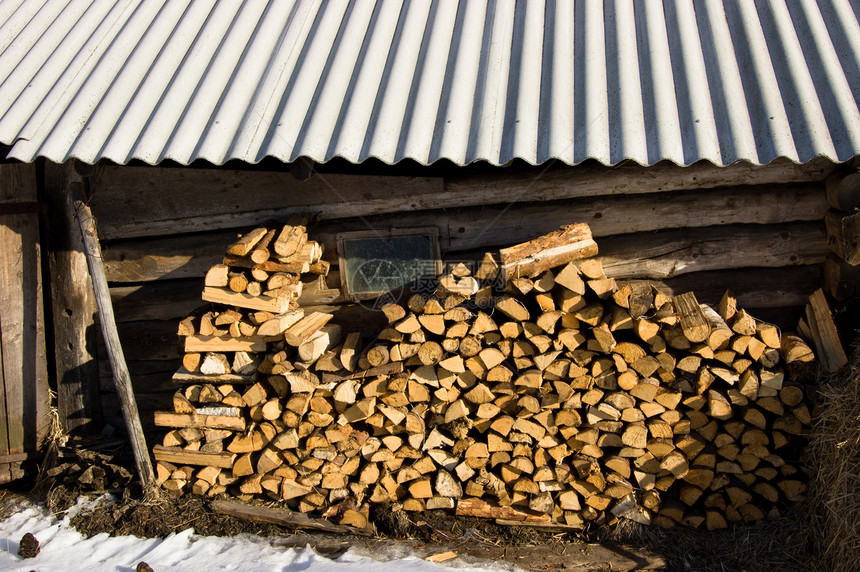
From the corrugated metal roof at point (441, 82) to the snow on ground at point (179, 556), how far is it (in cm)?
219

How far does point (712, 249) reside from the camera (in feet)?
13.4

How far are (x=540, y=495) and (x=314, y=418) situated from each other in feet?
4.65

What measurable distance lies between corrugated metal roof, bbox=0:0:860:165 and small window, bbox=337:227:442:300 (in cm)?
74

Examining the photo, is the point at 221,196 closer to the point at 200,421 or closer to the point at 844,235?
the point at 200,421

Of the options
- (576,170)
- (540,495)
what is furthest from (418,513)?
(576,170)

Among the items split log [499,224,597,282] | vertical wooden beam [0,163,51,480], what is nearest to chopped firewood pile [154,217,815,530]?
split log [499,224,597,282]

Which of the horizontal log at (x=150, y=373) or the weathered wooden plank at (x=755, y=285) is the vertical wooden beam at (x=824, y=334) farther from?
the horizontal log at (x=150, y=373)

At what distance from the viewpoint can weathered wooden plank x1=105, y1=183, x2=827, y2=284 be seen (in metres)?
4.01

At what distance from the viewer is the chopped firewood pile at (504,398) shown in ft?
12.1

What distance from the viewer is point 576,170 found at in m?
4.04

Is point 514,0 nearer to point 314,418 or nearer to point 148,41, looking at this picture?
point 148,41

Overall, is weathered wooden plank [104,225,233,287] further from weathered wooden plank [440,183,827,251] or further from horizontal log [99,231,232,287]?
weathered wooden plank [440,183,827,251]

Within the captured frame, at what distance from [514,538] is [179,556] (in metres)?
1.93

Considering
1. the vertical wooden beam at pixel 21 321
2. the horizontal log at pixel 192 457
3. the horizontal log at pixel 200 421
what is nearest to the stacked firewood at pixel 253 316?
the horizontal log at pixel 200 421
